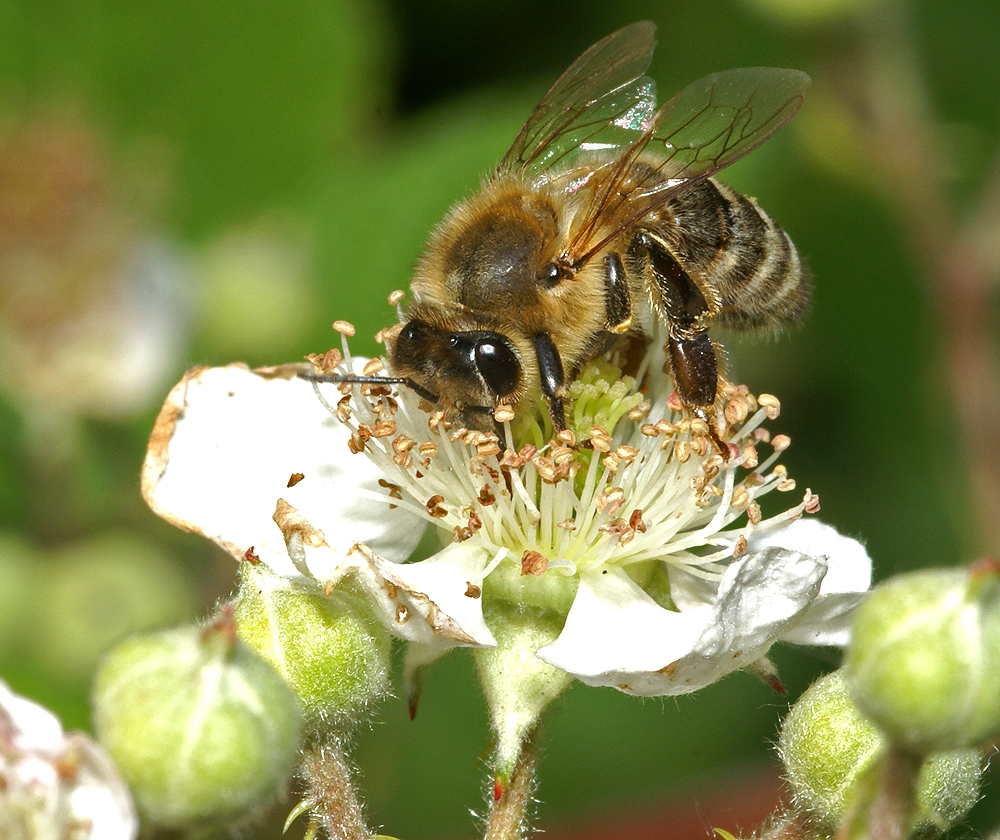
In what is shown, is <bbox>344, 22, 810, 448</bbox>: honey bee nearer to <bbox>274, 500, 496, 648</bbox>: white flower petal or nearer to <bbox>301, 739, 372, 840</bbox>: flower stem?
<bbox>274, 500, 496, 648</bbox>: white flower petal

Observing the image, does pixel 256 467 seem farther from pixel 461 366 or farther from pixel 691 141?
pixel 691 141

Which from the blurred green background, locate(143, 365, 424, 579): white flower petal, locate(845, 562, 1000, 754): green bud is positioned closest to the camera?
locate(845, 562, 1000, 754): green bud

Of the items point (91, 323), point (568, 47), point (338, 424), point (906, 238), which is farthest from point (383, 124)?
point (338, 424)

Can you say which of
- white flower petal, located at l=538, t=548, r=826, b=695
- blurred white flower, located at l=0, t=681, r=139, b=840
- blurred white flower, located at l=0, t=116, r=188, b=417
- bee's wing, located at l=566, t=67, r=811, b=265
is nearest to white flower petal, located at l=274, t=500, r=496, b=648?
white flower petal, located at l=538, t=548, r=826, b=695

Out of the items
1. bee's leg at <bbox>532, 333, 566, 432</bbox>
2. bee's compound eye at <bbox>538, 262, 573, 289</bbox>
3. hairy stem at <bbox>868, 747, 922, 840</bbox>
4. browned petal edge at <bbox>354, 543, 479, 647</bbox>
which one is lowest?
hairy stem at <bbox>868, 747, 922, 840</bbox>

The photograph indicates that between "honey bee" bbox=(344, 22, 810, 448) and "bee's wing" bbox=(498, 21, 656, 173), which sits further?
"bee's wing" bbox=(498, 21, 656, 173)

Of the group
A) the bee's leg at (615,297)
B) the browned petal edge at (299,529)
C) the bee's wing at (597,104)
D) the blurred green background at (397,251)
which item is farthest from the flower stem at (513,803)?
the blurred green background at (397,251)

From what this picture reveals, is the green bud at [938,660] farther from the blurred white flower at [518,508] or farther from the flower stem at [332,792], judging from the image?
the flower stem at [332,792]

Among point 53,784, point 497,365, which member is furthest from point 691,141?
point 53,784
